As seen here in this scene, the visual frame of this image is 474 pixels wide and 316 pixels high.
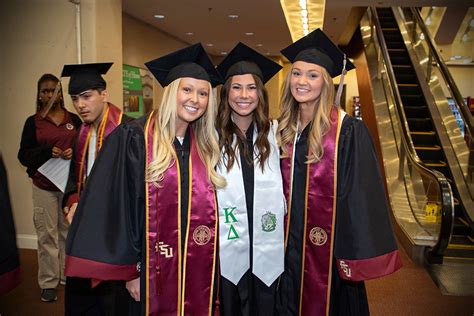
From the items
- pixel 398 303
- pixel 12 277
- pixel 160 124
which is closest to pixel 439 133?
pixel 398 303

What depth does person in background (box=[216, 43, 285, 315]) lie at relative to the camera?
2.56m

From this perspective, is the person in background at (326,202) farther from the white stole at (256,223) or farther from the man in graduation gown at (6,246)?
the man in graduation gown at (6,246)

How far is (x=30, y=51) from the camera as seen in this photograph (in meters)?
5.35

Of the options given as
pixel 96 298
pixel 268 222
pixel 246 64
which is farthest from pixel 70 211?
pixel 246 64

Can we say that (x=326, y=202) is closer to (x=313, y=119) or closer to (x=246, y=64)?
(x=313, y=119)

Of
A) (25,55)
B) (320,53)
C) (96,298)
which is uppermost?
(25,55)

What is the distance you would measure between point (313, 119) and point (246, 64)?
21.5 inches

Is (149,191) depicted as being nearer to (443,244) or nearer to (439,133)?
(443,244)

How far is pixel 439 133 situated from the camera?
7480 millimetres

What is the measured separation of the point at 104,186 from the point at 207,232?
58cm

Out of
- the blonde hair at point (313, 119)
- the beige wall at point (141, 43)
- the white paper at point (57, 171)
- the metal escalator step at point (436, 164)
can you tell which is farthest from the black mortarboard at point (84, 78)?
the beige wall at point (141, 43)

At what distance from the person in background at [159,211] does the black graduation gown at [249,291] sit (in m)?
0.12

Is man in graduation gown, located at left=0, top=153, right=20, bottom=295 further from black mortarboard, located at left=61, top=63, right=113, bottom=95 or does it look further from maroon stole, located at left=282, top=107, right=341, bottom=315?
maroon stole, located at left=282, top=107, right=341, bottom=315

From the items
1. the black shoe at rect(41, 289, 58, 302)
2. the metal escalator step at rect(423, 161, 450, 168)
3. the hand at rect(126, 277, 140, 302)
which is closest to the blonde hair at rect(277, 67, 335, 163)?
the hand at rect(126, 277, 140, 302)
